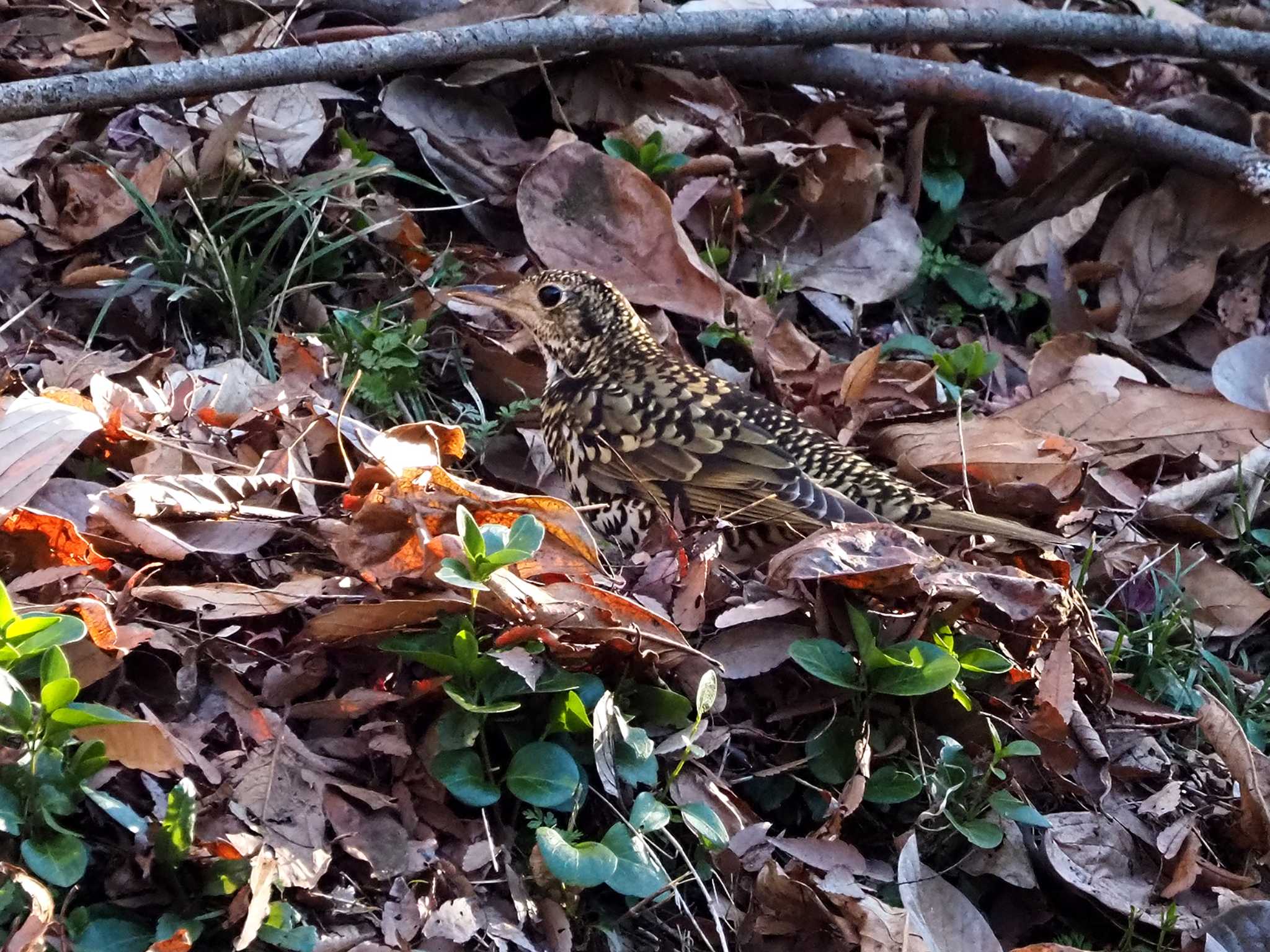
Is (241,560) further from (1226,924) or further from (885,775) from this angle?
(1226,924)

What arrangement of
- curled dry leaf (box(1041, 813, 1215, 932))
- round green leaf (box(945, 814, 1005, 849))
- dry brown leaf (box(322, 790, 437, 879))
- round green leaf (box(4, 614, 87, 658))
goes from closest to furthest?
round green leaf (box(4, 614, 87, 658)) → dry brown leaf (box(322, 790, 437, 879)) → round green leaf (box(945, 814, 1005, 849)) → curled dry leaf (box(1041, 813, 1215, 932))

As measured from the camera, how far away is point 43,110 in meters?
3.77

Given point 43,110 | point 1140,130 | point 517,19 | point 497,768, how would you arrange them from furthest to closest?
point 1140,130 → point 517,19 → point 43,110 → point 497,768

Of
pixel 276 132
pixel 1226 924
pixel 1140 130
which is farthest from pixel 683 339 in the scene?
pixel 1226 924

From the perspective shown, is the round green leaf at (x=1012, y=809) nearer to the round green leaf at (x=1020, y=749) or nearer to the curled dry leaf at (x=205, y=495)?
the round green leaf at (x=1020, y=749)

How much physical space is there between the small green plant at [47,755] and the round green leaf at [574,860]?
0.76 m

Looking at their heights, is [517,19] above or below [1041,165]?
above

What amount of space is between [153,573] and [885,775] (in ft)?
5.72

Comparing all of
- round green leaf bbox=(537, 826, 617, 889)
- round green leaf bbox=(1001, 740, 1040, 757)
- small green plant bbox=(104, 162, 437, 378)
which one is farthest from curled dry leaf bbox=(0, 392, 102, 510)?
round green leaf bbox=(1001, 740, 1040, 757)

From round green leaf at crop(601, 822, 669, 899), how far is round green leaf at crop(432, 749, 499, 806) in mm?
258

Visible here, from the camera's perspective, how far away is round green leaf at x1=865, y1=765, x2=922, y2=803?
2.96 m

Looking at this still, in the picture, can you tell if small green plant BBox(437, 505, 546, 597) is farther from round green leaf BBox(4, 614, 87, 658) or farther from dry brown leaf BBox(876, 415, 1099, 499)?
dry brown leaf BBox(876, 415, 1099, 499)

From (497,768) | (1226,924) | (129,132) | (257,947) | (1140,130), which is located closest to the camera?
(257,947)

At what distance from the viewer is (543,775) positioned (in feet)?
8.70
